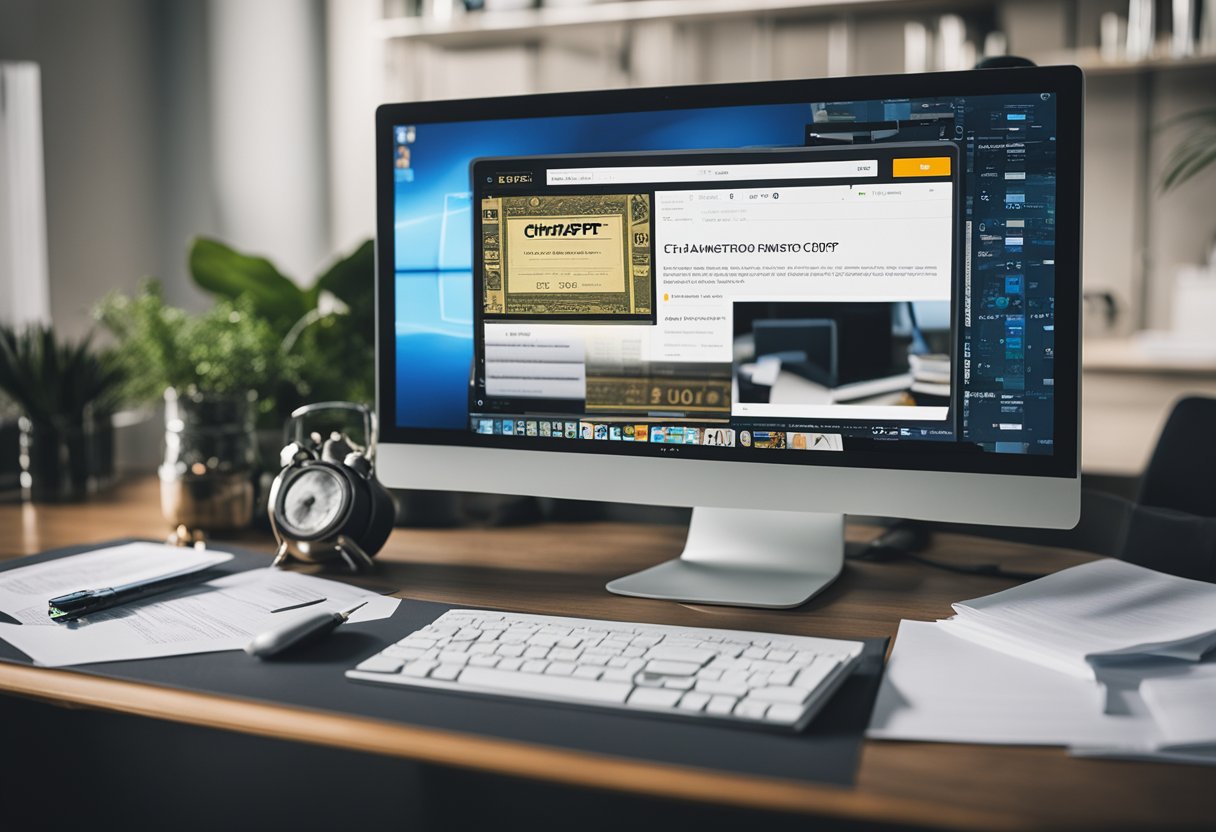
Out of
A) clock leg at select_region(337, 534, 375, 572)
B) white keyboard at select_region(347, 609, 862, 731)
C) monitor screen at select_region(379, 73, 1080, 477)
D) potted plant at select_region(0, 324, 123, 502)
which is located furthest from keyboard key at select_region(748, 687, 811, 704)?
potted plant at select_region(0, 324, 123, 502)

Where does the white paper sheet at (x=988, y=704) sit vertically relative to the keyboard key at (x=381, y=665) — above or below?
below

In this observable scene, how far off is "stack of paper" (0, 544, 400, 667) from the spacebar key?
23 centimetres

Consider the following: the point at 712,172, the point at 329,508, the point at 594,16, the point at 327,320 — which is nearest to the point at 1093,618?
the point at 712,172

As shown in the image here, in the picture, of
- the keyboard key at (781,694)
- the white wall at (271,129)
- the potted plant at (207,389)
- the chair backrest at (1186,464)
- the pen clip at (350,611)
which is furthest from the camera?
the white wall at (271,129)

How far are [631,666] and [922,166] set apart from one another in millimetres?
537

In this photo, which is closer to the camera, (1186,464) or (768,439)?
(768,439)

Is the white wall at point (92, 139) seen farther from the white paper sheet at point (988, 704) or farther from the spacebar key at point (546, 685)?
the white paper sheet at point (988, 704)

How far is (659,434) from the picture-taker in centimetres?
109

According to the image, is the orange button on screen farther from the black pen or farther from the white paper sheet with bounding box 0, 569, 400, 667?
the black pen

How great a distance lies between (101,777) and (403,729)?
40.9 inches

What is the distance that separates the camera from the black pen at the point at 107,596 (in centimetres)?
96

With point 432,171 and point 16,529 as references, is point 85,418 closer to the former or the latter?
point 16,529

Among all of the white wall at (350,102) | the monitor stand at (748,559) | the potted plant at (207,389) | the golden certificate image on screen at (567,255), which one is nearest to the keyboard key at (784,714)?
the monitor stand at (748,559)

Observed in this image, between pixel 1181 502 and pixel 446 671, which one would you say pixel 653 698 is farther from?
pixel 1181 502
